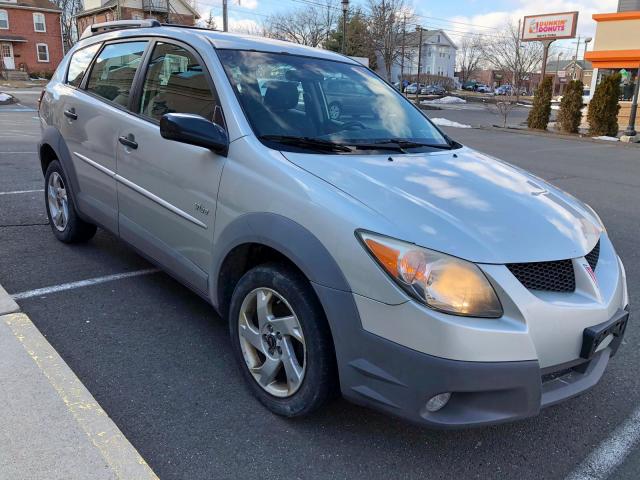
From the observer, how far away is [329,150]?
2963mm

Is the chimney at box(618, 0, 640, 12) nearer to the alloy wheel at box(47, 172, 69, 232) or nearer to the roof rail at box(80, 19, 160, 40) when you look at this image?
the roof rail at box(80, 19, 160, 40)

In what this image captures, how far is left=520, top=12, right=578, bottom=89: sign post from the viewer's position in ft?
102

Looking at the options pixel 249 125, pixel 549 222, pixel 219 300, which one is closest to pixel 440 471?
pixel 549 222

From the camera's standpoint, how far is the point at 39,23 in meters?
52.7

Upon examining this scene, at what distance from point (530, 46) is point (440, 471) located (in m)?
76.0

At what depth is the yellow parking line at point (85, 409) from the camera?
7.37 ft

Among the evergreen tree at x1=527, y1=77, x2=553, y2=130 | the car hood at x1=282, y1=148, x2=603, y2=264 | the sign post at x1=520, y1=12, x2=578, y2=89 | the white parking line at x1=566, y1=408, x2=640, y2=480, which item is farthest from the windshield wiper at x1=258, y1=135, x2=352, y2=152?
the sign post at x1=520, y1=12, x2=578, y2=89

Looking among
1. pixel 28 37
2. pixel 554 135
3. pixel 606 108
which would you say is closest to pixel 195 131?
pixel 554 135

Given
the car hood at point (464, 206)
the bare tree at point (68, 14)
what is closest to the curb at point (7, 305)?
the car hood at point (464, 206)

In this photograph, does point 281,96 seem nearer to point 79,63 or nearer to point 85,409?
point 85,409

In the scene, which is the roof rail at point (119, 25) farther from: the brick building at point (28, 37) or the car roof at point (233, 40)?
the brick building at point (28, 37)

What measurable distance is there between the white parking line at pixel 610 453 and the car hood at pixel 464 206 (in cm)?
95

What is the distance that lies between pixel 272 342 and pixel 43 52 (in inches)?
2353

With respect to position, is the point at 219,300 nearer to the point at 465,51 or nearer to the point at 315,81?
the point at 315,81
